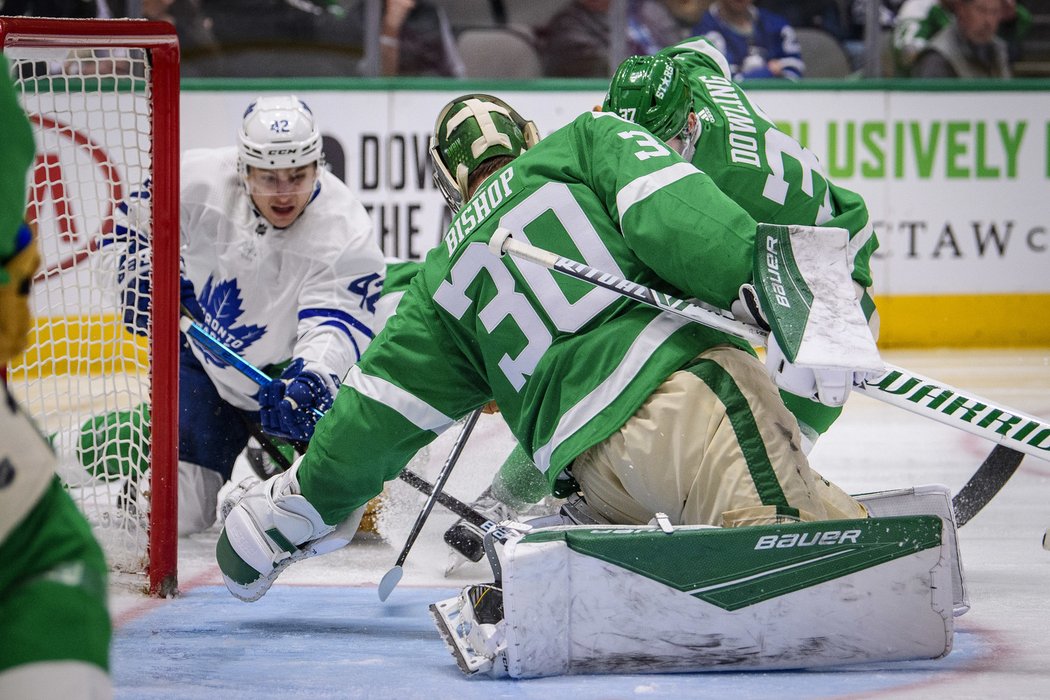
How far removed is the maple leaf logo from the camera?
11.8 ft

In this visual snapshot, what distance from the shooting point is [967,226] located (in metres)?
6.71

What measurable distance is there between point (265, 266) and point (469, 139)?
97 centimetres

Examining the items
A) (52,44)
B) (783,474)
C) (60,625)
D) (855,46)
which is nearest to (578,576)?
(783,474)

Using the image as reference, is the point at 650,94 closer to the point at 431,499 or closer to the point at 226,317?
the point at 431,499

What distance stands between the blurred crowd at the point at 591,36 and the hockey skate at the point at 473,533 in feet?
12.2

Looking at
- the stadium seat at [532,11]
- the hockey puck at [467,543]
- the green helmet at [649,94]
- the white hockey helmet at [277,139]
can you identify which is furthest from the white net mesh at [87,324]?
the stadium seat at [532,11]

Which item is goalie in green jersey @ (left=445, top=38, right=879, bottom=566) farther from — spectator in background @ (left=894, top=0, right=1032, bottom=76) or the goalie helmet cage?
spectator in background @ (left=894, top=0, right=1032, bottom=76)

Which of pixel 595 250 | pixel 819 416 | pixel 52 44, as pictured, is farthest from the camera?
pixel 819 416

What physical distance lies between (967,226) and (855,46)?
0.99 metres

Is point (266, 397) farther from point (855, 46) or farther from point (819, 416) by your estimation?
point (855, 46)

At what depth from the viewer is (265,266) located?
3561 millimetres

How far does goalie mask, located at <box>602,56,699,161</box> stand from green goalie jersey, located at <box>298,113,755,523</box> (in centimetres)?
28

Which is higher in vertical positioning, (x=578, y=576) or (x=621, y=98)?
(x=621, y=98)

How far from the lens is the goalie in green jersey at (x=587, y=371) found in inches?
78.7
